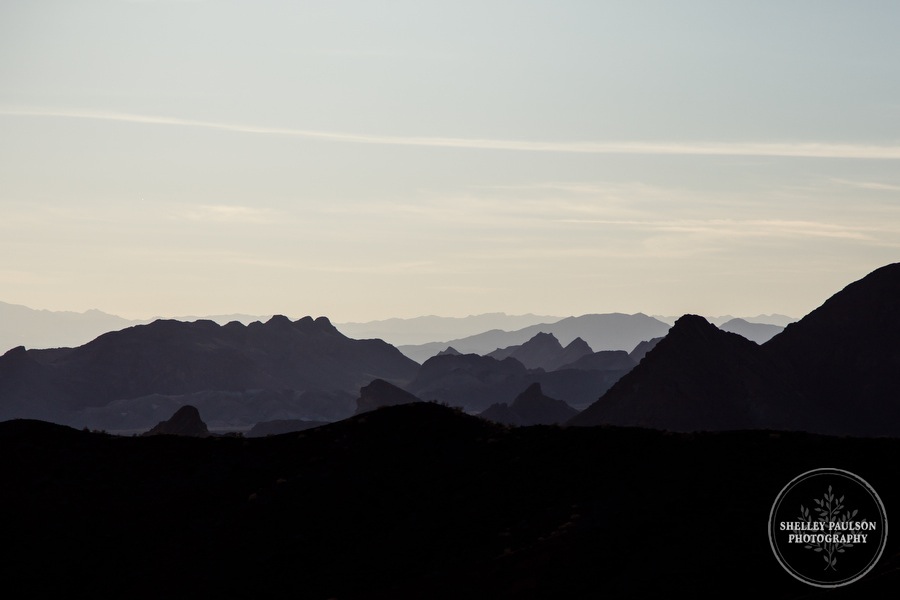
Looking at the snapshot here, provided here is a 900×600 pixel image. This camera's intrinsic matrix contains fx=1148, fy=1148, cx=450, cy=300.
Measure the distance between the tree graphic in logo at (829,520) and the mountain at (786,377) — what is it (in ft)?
370

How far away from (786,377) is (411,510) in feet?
423

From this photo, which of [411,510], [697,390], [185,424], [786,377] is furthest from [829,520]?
[786,377]

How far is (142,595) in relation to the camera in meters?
44.3

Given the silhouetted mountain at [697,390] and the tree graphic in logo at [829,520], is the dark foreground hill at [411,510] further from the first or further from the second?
the silhouetted mountain at [697,390]

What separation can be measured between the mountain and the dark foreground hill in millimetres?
97056

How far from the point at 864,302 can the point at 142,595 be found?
500 ft

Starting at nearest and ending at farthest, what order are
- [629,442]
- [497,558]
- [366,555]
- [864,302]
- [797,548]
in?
[797,548]
[497,558]
[366,555]
[629,442]
[864,302]

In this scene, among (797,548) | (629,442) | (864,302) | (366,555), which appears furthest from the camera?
(864,302)

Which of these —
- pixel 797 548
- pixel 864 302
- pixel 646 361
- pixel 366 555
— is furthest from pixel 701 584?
pixel 864 302

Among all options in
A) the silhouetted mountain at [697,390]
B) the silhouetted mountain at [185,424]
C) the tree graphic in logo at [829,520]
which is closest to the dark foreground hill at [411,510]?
the tree graphic in logo at [829,520]

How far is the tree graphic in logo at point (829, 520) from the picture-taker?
3372cm

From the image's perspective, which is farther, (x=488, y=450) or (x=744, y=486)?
(x=488, y=450)

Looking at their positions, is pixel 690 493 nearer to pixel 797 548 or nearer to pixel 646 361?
pixel 797 548

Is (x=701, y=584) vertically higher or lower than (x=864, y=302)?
lower
